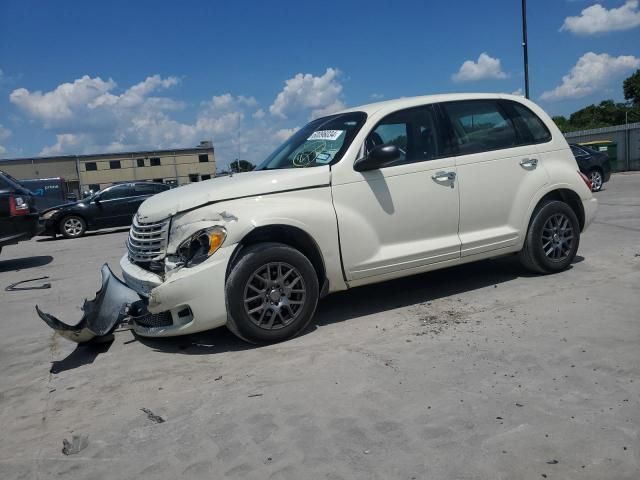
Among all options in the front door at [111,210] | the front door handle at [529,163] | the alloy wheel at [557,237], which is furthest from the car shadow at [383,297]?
the front door at [111,210]

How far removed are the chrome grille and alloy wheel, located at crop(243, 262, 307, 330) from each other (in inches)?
30.6

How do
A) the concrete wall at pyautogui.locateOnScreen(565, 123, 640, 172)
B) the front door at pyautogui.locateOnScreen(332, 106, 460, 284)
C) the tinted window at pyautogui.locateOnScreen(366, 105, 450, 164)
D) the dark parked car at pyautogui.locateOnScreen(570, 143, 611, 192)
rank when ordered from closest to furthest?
the front door at pyautogui.locateOnScreen(332, 106, 460, 284), the tinted window at pyautogui.locateOnScreen(366, 105, 450, 164), the dark parked car at pyautogui.locateOnScreen(570, 143, 611, 192), the concrete wall at pyautogui.locateOnScreen(565, 123, 640, 172)

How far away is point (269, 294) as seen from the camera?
441 cm

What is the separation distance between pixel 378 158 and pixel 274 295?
4.64 ft

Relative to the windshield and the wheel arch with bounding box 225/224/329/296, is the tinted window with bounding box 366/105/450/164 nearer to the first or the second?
the windshield

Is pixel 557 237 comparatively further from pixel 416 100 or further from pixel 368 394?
pixel 368 394

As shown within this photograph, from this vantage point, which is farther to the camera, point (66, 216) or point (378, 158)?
point (66, 216)

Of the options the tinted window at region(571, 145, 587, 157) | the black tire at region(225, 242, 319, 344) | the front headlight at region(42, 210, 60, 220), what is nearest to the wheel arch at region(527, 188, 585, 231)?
the black tire at region(225, 242, 319, 344)

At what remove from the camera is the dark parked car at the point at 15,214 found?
9.94 metres

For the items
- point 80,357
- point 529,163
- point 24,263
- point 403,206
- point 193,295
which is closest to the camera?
point 193,295

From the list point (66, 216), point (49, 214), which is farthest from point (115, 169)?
point (66, 216)

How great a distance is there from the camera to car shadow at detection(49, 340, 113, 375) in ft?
14.5

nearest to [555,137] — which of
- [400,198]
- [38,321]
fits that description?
[400,198]

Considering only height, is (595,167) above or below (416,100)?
below
